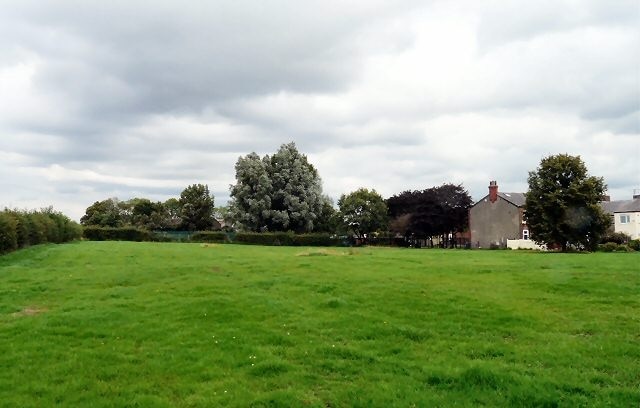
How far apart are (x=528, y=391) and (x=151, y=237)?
6021 cm

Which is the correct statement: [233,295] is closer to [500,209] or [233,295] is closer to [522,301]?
[522,301]

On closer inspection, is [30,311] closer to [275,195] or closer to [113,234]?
[113,234]

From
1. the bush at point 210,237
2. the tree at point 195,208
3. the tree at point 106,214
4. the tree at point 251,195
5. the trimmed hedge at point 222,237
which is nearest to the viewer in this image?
the trimmed hedge at point 222,237

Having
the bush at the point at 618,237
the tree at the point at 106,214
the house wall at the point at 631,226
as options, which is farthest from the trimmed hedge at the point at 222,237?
the house wall at the point at 631,226

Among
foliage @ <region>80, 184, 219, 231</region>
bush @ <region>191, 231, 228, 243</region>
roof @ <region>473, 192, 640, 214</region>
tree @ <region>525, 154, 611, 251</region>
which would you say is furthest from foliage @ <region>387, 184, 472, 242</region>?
foliage @ <region>80, 184, 219, 231</region>

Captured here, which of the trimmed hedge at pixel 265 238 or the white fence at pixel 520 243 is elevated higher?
the trimmed hedge at pixel 265 238

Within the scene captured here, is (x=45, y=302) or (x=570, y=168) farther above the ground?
(x=570, y=168)

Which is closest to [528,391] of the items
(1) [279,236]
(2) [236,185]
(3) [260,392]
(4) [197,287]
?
(3) [260,392]

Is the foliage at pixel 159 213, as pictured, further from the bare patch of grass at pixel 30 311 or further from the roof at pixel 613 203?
the bare patch of grass at pixel 30 311

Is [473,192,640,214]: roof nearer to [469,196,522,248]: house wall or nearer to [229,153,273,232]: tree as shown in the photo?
[469,196,522,248]: house wall

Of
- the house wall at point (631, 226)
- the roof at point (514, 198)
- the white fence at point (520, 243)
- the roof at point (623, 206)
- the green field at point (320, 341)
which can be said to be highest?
the roof at point (514, 198)

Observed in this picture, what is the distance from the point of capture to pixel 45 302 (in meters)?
14.3

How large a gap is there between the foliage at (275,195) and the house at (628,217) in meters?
44.3

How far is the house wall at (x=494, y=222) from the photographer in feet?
252
